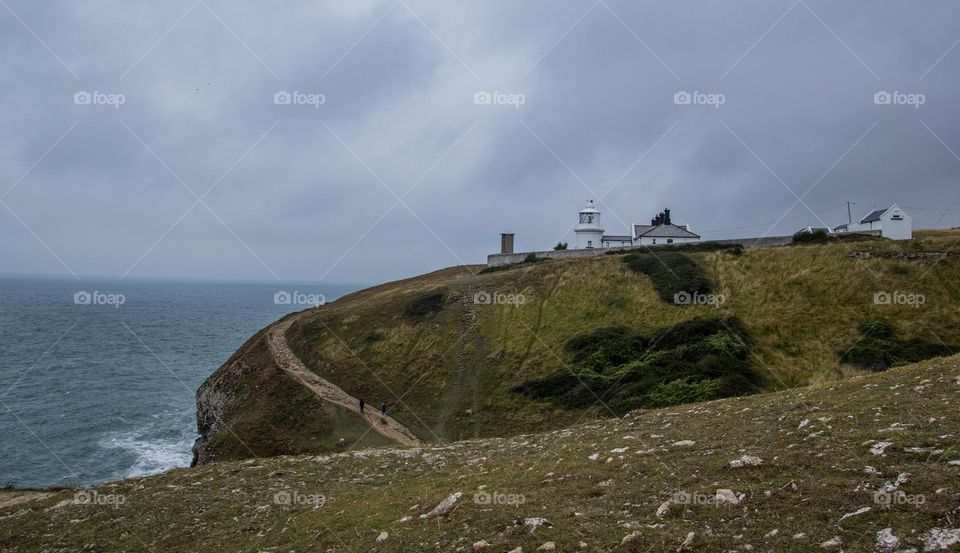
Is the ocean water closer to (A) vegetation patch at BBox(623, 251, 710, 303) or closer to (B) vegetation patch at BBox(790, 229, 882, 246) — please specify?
(A) vegetation patch at BBox(623, 251, 710, 303)

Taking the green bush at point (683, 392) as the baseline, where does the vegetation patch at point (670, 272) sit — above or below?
above

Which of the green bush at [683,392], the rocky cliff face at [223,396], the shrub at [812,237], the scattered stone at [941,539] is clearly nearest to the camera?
the scattered stone at [941,539]

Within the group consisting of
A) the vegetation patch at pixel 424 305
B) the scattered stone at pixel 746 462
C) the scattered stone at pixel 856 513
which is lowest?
the scattered stone at pixel 856 513

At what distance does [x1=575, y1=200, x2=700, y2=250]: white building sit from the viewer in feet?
276

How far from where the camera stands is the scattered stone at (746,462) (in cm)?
1535

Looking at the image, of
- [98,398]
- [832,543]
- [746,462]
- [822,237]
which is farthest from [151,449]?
[822,237]

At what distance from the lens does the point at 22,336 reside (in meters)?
116

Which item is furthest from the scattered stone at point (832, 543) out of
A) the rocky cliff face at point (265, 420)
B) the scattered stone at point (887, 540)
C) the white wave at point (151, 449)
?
the white wave at point (151, 449)

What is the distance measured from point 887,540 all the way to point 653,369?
35.5 metres

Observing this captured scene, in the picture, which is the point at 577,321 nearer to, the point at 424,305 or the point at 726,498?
the point at 424,305

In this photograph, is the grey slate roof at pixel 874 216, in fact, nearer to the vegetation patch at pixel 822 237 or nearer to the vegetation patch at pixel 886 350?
the vegetation patch at pixel 822 237

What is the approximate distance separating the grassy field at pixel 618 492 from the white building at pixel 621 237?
2324 inches

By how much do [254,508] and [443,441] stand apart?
21843 mm

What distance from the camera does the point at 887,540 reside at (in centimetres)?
1039
